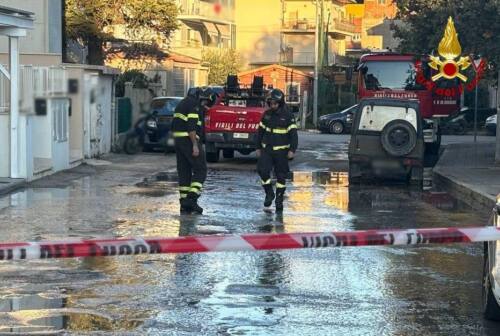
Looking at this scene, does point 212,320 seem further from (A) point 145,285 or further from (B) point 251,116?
(B) point 251,116

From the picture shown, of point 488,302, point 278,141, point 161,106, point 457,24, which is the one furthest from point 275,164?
point 457,24

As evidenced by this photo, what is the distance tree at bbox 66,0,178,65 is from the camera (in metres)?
29.4

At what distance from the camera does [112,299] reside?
310 inches

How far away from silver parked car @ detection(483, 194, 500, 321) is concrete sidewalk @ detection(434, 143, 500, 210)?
5.32 meters

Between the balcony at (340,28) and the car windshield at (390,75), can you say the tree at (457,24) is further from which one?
the balcony at (340,28)

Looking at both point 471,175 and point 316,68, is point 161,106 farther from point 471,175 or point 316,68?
point 316,68

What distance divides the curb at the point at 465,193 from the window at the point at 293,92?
3042 cm

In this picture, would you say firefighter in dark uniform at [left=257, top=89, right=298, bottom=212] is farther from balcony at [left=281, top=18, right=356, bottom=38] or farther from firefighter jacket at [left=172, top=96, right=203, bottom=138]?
balcony at [left=281, top=18, right=356, bottom=38]

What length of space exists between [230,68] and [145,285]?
80.6 feet

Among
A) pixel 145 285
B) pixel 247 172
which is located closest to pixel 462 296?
pixel 145 285

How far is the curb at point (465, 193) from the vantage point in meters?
15.3

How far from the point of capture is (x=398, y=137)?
18.3 m

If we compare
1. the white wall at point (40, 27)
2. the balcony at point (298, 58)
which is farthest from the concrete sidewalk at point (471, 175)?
the balcony at point (298, 58)

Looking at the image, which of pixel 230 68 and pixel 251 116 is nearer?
pixel 251 116
